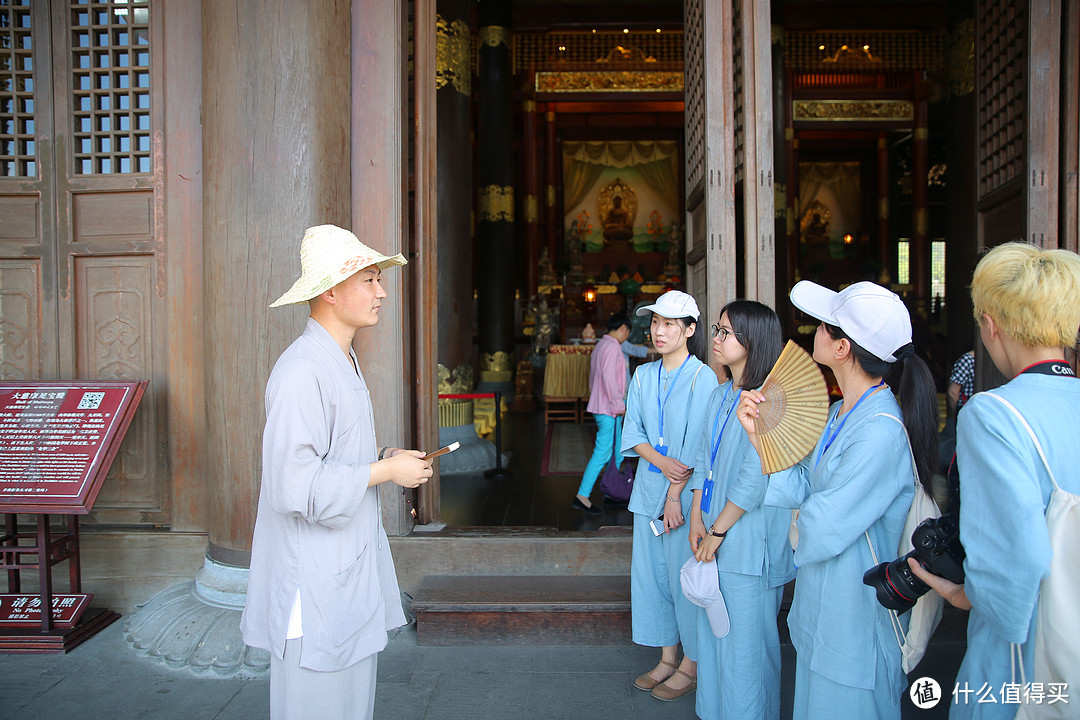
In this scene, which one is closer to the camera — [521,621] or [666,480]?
[666,480]

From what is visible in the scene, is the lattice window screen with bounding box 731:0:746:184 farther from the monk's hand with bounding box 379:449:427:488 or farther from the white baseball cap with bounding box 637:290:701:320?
the monk's hand with bounding box 379:449:427:488

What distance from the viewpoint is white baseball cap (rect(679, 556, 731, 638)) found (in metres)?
2.01

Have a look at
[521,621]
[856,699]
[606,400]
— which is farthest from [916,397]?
[606,400]

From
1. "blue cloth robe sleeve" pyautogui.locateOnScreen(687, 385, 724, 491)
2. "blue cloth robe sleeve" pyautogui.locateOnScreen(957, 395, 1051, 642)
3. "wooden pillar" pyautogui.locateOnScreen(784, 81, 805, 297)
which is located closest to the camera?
"blue cloth robe sleeve" pyautogui.locateOnScreen(957, 395, 1051, 642)

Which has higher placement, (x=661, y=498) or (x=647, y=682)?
(x=661, y=498)

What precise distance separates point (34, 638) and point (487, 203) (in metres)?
7.63

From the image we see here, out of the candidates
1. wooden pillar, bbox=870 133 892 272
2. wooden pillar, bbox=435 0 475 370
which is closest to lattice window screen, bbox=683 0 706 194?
wooden pillar, bbox=435 0 475 370

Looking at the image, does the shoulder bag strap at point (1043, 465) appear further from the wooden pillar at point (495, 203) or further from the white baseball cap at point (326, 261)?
the wooden pillar at point (495, 203)

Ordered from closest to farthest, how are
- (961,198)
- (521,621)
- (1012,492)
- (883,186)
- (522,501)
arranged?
(1012,492)
(521,621)
(522,501)
(961,198)
(883,186)

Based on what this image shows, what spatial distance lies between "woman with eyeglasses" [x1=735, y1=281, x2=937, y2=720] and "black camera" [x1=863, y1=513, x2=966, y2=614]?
16cm

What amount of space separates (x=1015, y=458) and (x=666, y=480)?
141 centimetres

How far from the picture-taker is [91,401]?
2.91m

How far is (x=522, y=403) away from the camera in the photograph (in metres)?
9.70

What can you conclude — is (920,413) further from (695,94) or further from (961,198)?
(961,198)
